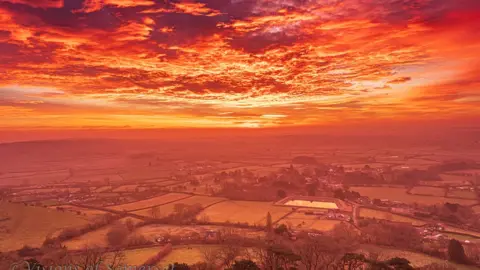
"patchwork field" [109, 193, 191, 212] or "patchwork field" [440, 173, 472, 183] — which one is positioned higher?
"patchwork field" [109, 193, 191, 212]

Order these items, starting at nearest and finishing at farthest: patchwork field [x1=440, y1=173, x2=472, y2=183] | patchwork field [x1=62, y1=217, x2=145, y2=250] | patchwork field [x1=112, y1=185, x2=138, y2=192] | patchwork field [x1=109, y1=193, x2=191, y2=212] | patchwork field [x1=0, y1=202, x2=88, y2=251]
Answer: patchwork field [x1=62, y1=217, x2=145, y2=250] → patchwork field [x1=0, y1=202, x2=88, y2=251] → patchwork field [x1=109, y1=193, x2=191, y2=212] → patchwork field [x1=112, y1=185, x2=138, y2=192] → patchwork field [x1=440, y1=173, x2=472, y2=183]

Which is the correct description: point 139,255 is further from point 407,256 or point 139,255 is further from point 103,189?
point 103,189

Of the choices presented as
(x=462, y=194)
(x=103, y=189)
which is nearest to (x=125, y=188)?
(x=103, y=189)

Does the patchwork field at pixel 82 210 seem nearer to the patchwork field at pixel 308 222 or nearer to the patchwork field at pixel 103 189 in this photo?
the patchwork field at pixel 103 189

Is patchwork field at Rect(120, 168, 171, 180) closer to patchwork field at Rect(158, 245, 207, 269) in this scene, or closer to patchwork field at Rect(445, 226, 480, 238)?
patchwork field at Rect(158, 245, 207, 269)

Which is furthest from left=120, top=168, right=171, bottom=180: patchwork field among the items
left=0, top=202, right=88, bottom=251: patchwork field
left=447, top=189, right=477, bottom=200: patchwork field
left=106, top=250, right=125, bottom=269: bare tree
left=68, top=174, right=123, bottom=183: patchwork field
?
left=447, top=189, right=477, bottom=200: patchwork field
